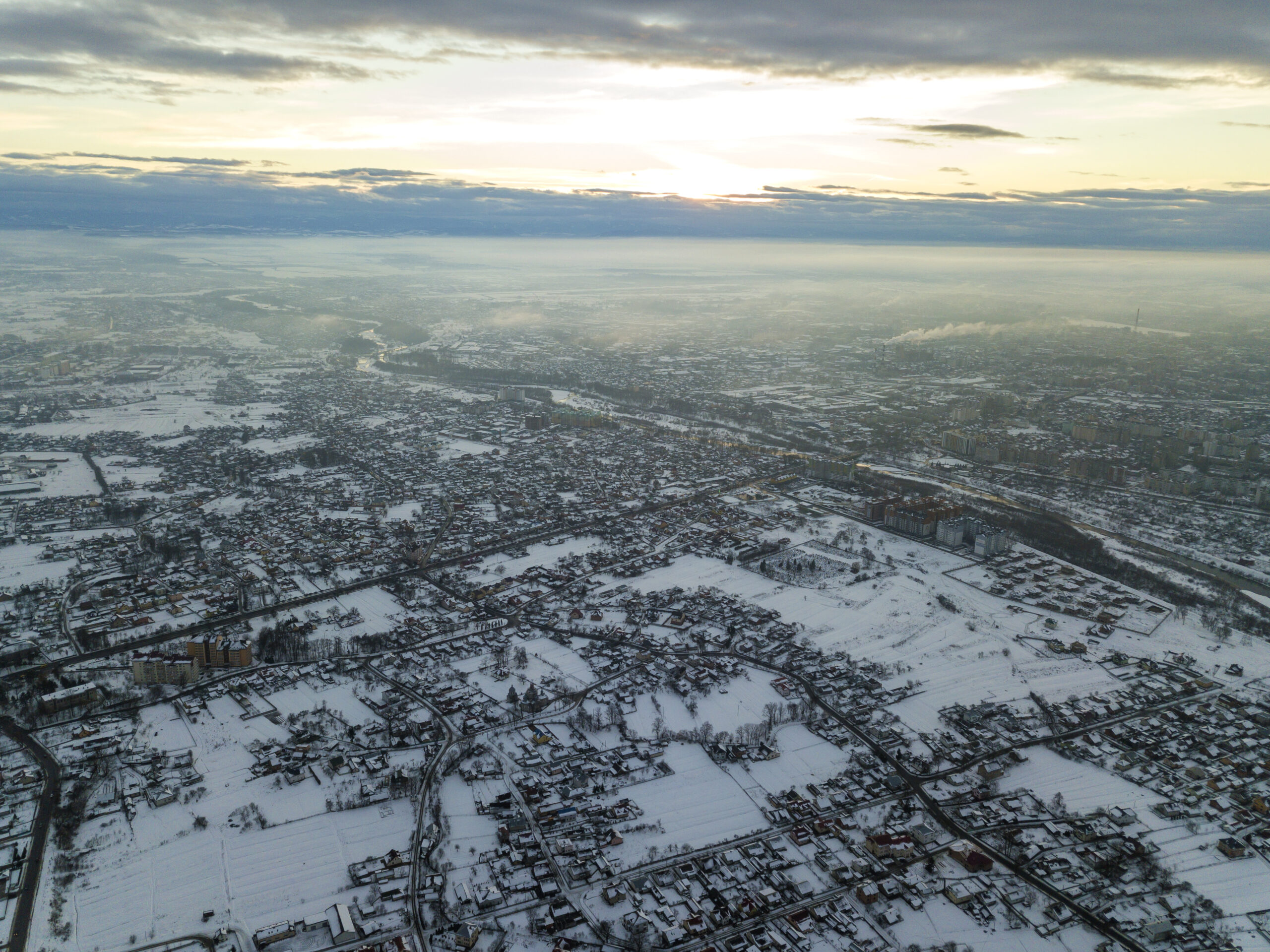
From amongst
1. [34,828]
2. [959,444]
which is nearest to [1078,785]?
[34,828]

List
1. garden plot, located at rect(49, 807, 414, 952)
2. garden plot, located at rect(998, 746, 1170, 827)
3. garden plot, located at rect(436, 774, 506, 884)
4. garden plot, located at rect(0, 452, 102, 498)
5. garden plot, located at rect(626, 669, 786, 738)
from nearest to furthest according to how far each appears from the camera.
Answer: garden plot, located at rect(49, 807, 414, 952) < garden plot, located at rect(436, 774, 506, 884) < garden plot, located at rect(998, 746, 1170, 827) < garden plot, located at rect(626, 669, 786, 738) < garden plot, located at rect(0, 452, 102, 498)

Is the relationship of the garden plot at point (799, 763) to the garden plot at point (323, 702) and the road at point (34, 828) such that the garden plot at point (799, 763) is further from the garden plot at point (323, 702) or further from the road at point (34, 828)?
the road at point (34, 828)

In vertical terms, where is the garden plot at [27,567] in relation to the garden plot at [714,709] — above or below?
below

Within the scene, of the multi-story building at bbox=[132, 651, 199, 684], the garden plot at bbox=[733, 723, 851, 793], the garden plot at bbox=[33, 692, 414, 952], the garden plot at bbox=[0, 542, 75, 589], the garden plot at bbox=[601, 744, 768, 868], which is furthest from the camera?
the garden plot at bbox=[0, 542, 75, 589]

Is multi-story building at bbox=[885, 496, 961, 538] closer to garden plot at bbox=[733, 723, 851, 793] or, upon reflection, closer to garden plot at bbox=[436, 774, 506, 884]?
garden plot at bbox=[733, 723, 851, 793]

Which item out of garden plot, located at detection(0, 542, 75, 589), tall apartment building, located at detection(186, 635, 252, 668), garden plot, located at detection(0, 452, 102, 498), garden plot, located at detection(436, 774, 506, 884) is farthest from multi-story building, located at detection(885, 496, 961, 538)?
garden plot, located at detection(0, 452, 102, 498)

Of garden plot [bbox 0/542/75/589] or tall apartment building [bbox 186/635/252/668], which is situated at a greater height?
tall apartment building [bbox 186/635/252/668]

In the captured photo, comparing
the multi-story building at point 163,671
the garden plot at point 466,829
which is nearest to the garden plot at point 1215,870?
the garden plot at point 466,829
